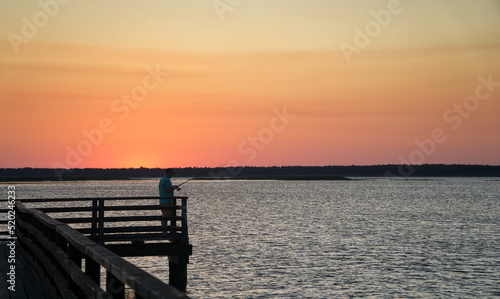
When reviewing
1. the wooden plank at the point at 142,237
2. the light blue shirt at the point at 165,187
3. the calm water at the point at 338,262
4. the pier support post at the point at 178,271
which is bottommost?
the calm water at the point at 338,262

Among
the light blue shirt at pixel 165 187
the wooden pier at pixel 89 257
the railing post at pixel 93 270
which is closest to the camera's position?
the wooden pier at pixel 89 257

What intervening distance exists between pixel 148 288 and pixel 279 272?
21.3 m

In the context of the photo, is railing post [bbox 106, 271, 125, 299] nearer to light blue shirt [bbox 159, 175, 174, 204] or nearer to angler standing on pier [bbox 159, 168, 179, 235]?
angler standing on pier [bbox 159, 168, 179, 235]

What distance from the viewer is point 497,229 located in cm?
4934

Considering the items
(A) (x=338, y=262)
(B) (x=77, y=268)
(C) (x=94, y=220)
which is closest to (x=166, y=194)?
(C) (x=94, y=220)

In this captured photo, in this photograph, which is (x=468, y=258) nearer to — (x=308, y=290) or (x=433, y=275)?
(x=433, y=275)

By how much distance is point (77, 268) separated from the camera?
728 cm

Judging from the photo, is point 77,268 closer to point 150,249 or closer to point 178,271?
point 150,249

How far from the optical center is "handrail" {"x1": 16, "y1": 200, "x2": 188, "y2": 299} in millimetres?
4531

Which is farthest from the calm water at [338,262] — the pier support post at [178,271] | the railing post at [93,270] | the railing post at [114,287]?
the railing post at [114,287]

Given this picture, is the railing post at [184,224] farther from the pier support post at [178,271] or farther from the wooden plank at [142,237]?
the pier support post at [178,271]

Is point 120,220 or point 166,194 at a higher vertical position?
point 166,194

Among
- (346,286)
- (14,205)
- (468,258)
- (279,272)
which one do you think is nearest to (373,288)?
(346,286)

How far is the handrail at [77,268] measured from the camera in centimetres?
453
